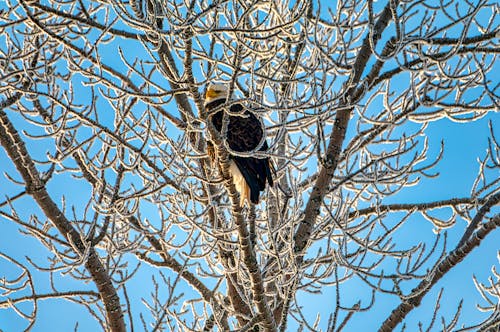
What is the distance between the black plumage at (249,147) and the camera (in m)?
5.05

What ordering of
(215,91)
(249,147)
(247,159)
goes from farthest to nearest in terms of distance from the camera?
(215,91)
(249,147)
(247,159)

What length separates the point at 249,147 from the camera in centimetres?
526

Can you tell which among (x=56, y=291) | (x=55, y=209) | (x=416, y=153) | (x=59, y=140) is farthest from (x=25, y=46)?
(x=416, y=153)

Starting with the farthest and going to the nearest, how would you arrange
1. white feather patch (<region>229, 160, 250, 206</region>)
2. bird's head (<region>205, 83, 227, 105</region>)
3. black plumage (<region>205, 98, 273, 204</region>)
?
bird's head (<region>205, 83, 227, 105</region>) → white feather patch (<region>229, 160, 250, 206</region>) → black plumage (<region>205, 98, 273, 204</region>)

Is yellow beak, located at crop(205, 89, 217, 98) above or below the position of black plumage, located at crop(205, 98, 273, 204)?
above

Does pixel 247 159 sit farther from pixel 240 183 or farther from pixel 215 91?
pixel 215 91

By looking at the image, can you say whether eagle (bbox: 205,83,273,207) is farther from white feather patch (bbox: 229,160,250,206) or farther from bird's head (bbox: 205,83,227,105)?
bird's head (bbox: 205,83,227,105)

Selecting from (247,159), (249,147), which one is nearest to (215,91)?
(249,147)

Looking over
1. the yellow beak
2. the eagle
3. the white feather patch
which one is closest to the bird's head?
the yellow beak

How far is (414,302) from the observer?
4336 millimetres

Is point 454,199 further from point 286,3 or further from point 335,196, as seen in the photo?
point 286,3

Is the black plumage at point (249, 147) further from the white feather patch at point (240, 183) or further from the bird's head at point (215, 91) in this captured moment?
the bird's head at point (215, 91)

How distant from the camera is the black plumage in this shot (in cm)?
505

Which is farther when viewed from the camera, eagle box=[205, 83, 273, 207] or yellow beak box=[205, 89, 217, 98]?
yellow beak box=[205, 89, 217, 98]
